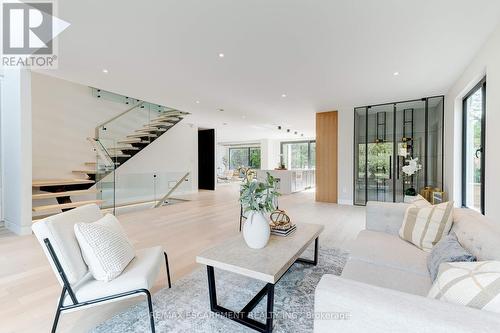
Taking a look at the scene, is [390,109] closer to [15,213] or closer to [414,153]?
[414,153]

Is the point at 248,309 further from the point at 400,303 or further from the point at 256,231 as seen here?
the point at 400,303

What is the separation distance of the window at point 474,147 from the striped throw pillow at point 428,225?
6.83 ft

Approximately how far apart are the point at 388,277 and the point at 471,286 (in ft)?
2.40

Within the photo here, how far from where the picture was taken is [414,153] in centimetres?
568

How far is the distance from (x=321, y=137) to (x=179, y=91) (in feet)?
13.5

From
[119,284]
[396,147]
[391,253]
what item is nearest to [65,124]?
[119,284]

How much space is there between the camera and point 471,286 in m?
0.88

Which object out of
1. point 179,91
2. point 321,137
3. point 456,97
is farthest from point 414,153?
point 179,91

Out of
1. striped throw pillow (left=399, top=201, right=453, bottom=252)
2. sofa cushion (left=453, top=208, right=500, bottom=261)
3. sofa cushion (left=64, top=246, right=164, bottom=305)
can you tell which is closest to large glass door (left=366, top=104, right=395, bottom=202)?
striped throw pillow (left=399, top=201, right=453, bottom=252)

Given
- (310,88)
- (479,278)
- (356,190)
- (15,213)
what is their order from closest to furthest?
(479,278), (15,213), (310,88), (356,190)

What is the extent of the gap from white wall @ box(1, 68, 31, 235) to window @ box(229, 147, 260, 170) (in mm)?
12153

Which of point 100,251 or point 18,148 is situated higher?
point 18,148

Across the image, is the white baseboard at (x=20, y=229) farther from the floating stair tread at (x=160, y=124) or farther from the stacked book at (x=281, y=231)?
the stacked book at (x=281, y=231)

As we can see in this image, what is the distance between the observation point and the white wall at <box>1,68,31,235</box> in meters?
3.70
